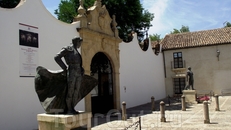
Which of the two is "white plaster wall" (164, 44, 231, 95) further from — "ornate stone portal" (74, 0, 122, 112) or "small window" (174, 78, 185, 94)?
"ornate stone portal" (74, 0, 122, 112)

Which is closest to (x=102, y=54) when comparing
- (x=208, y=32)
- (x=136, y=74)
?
(x=136, y=74)

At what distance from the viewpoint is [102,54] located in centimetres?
1296

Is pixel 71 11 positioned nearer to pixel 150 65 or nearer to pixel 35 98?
pixel 150 65

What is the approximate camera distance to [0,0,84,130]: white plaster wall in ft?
24.9

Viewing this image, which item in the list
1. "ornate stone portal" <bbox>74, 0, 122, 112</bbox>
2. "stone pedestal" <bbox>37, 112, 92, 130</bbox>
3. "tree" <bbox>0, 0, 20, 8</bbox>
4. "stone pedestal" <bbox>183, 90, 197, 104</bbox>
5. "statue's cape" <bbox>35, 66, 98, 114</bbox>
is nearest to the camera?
"stone pedestal" <bbox>37, 112, 92, 130</bbox>

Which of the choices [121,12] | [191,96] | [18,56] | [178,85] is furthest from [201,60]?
[18,56]

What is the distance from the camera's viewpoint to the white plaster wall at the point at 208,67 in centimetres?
2156

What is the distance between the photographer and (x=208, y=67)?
73.0ft

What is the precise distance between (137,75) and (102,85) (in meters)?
4.33

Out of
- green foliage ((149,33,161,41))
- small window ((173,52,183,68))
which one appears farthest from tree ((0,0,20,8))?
green foliage ((149,33,161,41))

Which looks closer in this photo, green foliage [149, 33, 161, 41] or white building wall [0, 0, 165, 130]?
white building wall [0, 0, 165, 130]

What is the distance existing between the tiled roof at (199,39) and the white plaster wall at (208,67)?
1.53ft

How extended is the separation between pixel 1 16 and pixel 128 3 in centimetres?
1487

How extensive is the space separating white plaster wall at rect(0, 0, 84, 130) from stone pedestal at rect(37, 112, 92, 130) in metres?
3.39
